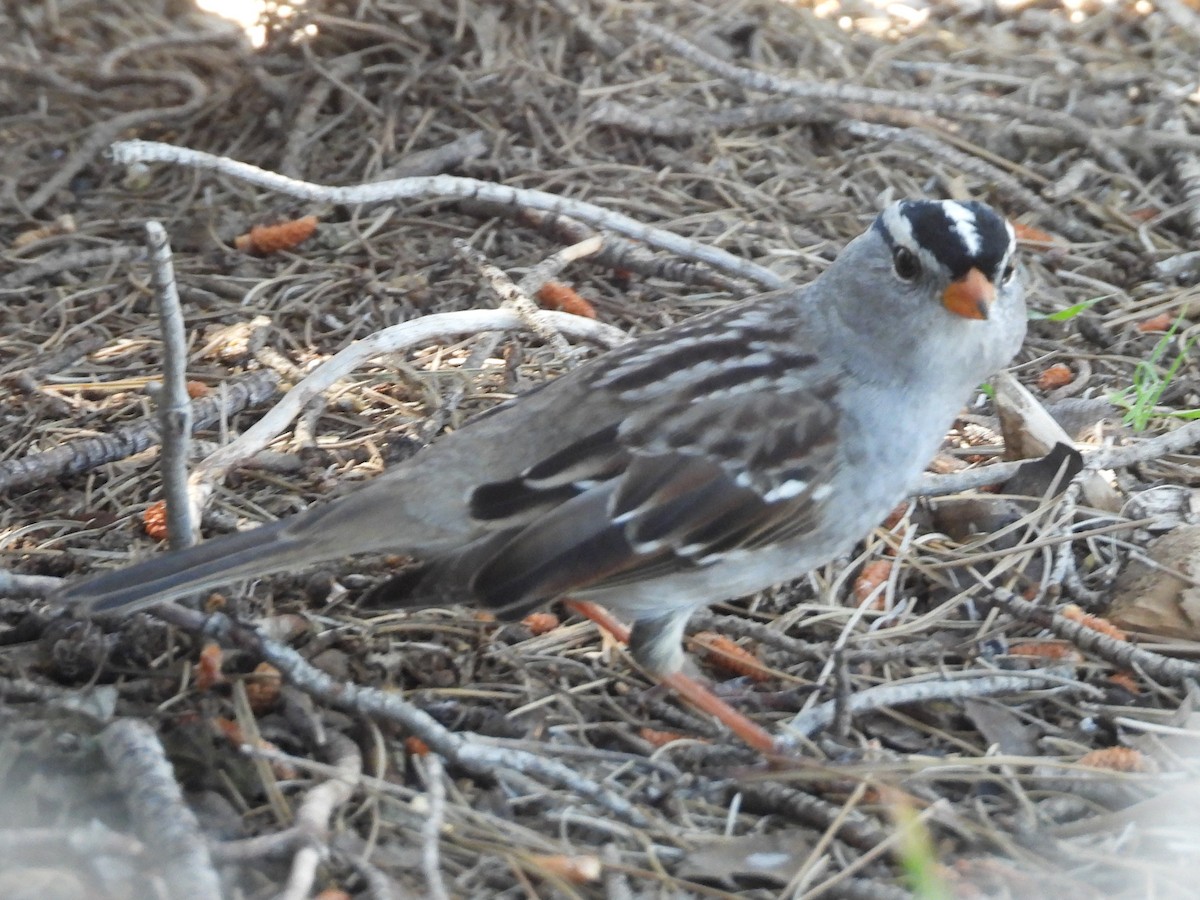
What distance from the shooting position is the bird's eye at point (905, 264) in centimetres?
356

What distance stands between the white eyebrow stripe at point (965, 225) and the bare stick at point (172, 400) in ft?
6.01

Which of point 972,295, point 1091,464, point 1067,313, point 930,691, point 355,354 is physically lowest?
point 930,691

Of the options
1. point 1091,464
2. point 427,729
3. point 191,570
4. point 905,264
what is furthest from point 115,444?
point 1091,464

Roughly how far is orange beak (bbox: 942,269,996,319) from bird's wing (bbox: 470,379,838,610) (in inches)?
16.2

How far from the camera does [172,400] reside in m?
3.07

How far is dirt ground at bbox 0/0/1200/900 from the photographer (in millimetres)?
2951

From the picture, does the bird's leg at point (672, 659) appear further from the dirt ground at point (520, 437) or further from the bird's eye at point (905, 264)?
the bird's eye at point (905, 264)

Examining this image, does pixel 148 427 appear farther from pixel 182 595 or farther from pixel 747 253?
pixel 747 253

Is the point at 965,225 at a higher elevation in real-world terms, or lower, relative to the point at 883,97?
higher

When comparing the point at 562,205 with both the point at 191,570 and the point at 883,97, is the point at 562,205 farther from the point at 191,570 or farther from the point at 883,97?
the point at 191,570

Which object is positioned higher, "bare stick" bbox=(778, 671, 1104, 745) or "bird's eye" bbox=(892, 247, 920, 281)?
"bird's eye" bbox=(892, 247, 920, 281)

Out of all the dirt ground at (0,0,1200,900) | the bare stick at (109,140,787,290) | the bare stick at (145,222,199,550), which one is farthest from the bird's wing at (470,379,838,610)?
the bare stick at (109,140,787,290)

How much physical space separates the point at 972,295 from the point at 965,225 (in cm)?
18

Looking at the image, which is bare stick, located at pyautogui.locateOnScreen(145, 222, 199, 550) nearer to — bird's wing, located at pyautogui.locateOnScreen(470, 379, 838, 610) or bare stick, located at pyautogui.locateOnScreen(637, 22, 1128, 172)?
bird's wing, located at pyautogui.locateOnScreen(470, 379, 838, 610)
